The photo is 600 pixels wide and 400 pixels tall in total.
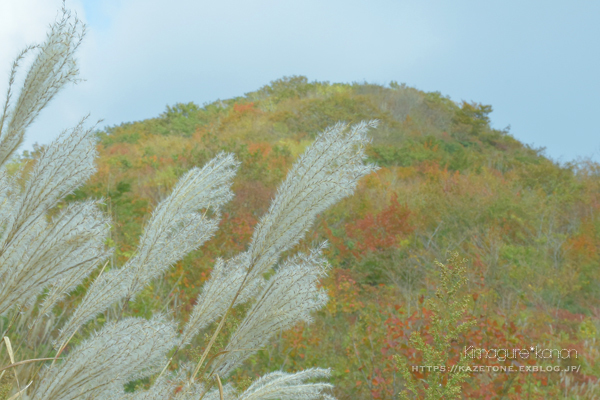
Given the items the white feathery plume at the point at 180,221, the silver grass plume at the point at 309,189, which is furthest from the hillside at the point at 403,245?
the silver grass plume at the point at 309,189

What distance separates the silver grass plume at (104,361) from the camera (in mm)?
1110

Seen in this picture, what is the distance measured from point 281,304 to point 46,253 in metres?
0.55

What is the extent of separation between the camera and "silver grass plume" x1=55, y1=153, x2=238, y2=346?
1380 mm

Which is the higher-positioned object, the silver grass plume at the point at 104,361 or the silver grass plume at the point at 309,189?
the silver grass plume at the point at 309,189

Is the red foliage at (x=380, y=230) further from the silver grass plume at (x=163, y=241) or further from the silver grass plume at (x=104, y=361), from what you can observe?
the silver grass plume at (x=104, y=361)

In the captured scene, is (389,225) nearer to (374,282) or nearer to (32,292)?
(374,282)

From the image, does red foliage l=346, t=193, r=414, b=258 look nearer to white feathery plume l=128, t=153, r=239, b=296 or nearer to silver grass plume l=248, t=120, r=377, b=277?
white feathery plume l=128, t=153, r=239, b=296

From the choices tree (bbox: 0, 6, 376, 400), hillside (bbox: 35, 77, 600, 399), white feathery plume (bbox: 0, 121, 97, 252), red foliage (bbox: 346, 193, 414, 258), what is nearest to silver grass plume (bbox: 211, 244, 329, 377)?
tree (bbox: 0, 6, 376, 400)

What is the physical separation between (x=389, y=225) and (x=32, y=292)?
8.89 meters

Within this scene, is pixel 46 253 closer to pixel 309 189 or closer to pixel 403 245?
pixel 309 189

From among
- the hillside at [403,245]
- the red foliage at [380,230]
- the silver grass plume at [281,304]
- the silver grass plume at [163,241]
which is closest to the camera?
the silver grass plume at [281,304]

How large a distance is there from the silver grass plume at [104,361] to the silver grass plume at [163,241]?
0.22 meters

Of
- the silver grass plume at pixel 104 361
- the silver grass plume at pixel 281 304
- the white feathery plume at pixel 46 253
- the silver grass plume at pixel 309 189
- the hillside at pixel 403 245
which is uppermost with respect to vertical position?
the hillside at pixel 403 245

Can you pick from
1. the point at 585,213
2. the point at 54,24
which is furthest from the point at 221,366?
the point at 585,213
